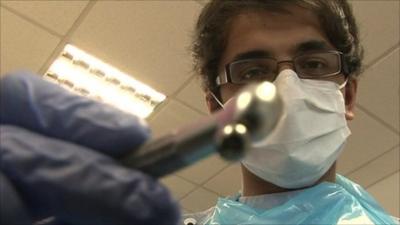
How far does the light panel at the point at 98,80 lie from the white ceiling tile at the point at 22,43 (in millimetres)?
73

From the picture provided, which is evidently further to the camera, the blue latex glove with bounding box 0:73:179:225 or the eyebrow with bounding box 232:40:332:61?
the eyebrow with bounding box 232:40:332:61

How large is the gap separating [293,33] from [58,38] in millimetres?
1265

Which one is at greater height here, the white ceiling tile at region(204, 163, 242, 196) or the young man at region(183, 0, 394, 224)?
the white ceiling tile at region(204, 163, 242, 196)

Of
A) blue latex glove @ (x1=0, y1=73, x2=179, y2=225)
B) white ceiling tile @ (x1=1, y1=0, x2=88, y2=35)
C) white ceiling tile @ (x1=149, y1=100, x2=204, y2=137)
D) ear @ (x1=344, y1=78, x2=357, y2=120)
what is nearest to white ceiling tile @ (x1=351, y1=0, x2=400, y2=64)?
ear @ (x1=344, y1=78, x2=357, y2=120)

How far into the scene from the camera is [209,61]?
1033 millimetres

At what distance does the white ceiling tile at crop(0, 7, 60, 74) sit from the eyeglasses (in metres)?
1.19

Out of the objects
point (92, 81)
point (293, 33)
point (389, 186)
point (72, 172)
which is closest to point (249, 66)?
point (293, 33)

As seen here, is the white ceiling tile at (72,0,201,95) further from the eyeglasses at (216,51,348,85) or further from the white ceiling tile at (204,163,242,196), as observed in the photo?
the white ceiling tile at (204,163,242,196)

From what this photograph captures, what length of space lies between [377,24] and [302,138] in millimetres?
1150

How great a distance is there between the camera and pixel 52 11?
67.6 inches

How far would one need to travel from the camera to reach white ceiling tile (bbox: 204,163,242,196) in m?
2.77

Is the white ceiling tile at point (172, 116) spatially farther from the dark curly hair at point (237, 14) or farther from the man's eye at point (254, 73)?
the man's eye at point (254, 73)

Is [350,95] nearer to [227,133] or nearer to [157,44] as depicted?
[227,133]

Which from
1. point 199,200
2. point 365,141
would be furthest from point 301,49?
point 199,200
